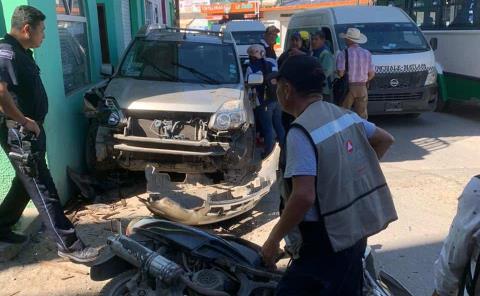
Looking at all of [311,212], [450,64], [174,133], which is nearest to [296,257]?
[311,212]

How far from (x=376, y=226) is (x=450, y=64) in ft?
34.1

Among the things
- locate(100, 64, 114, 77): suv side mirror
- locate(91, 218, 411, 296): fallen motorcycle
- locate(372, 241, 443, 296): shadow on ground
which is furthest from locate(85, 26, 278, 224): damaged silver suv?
locate(91, 218, 411, 296): fallen motorcycle

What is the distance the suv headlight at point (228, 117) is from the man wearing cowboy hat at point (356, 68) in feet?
9.06

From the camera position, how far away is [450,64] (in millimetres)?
11562

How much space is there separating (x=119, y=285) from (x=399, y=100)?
8.11m

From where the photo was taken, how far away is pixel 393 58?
988cm

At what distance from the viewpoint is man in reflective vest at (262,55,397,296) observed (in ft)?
6.91

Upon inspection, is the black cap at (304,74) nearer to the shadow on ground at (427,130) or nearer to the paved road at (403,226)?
the paved road at (403,226)

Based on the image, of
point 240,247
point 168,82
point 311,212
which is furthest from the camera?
point 168,82

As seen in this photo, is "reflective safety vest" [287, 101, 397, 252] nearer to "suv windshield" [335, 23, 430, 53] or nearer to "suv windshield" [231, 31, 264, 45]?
"suv windshield" [335, 23, 430, 53]

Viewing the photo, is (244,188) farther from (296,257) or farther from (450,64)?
(450,64)

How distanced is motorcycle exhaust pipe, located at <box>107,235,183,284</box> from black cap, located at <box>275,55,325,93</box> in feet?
3.91

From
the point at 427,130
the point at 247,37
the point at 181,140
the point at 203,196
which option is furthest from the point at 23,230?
the point at 247,37

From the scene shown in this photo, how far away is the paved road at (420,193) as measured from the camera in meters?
4.32
